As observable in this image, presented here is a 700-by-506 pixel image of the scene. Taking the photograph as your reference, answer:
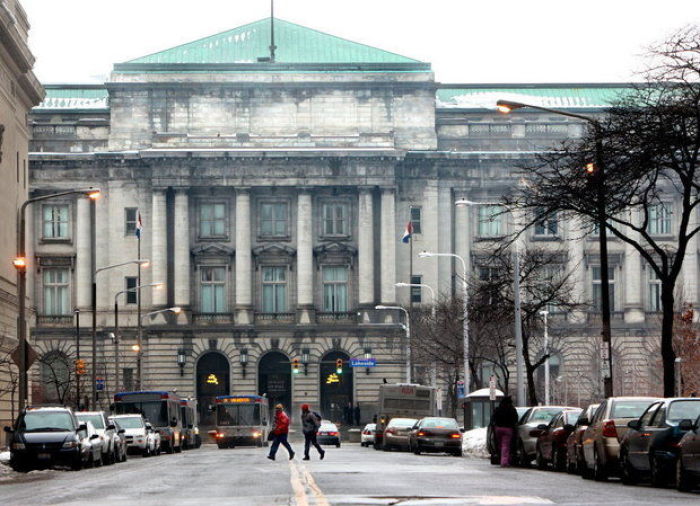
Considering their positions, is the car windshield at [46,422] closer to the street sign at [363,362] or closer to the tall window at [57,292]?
the street sign at [363,362]

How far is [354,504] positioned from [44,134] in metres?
97.9

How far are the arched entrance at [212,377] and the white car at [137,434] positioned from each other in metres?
49.6

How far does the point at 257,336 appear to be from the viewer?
120875mm

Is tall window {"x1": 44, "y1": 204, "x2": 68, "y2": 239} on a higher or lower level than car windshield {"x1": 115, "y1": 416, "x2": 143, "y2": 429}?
higher

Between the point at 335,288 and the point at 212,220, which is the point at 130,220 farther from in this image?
the point at 335,288

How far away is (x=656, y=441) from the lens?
30.1 m

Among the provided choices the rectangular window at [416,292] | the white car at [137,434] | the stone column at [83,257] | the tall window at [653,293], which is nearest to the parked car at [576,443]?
the white car at [137,434]

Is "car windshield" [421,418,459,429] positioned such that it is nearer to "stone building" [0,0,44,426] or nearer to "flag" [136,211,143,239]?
"stone building" [0,0,44,426]

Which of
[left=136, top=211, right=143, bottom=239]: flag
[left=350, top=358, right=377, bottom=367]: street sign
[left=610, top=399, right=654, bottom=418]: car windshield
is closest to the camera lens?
[left=610, top=399, right=654, bottom=418]: car windshield

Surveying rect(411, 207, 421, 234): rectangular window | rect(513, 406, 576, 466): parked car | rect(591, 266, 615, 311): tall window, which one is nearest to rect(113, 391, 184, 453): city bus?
rect(513, 406, 576, 466): parked car

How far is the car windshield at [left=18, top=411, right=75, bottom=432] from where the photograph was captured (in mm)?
47125

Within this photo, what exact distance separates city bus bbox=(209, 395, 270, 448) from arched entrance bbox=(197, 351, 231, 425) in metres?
28.0

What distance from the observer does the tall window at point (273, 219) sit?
12150 centimetres

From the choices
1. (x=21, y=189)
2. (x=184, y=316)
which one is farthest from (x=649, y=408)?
(x=184, y=316)
